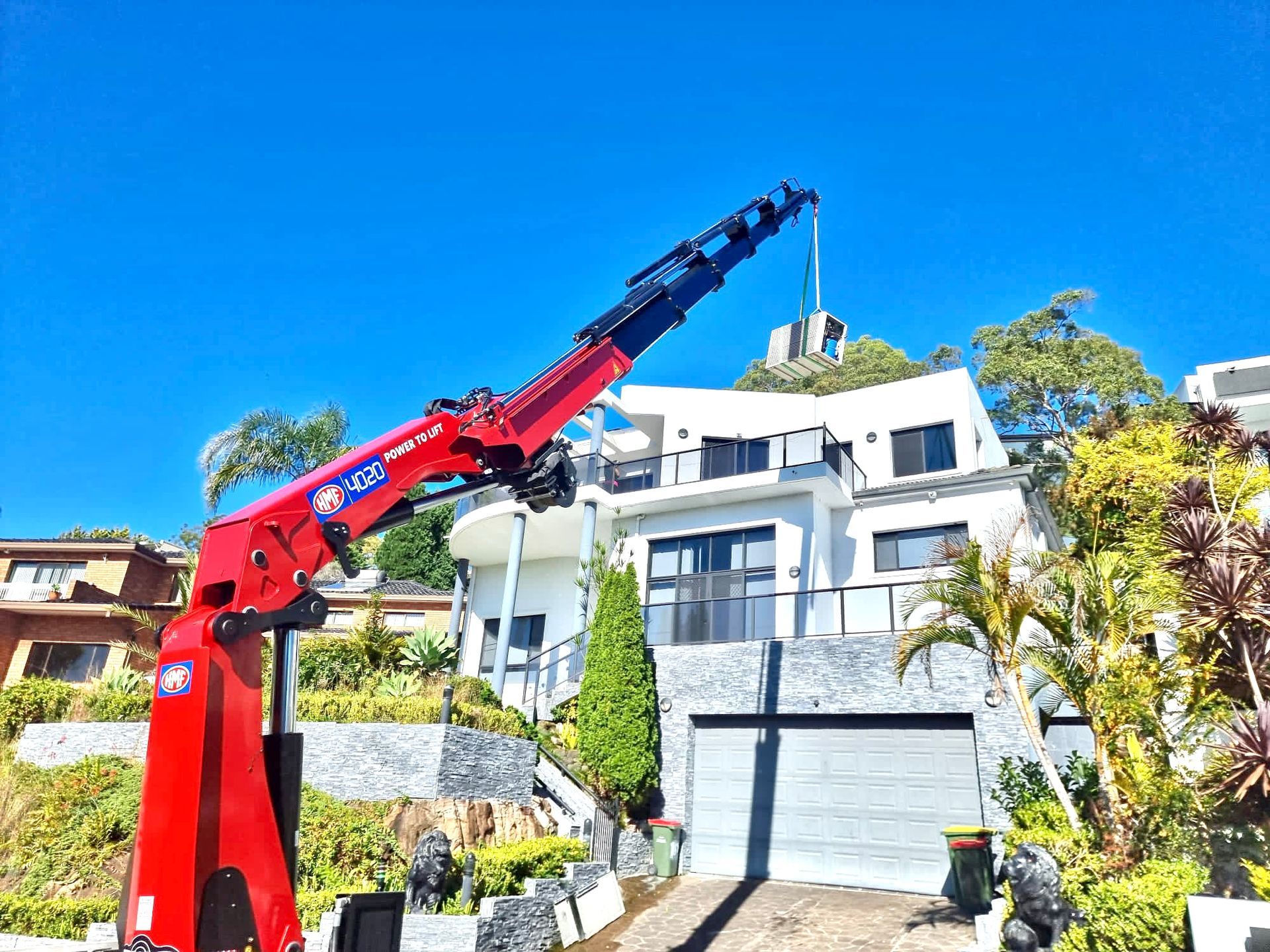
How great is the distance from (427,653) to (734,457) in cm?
839

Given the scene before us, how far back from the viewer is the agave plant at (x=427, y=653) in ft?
56.9

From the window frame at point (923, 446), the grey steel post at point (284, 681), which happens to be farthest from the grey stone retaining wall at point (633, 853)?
the window frame at point (923, 446)

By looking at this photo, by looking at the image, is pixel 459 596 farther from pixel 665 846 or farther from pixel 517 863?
pixel 517 863

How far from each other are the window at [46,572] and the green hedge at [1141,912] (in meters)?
32.8

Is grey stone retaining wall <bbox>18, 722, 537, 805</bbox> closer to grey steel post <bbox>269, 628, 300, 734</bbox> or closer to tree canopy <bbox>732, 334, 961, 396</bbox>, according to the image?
grey steel post <bbox>269, 628, 300, 734</bbox>

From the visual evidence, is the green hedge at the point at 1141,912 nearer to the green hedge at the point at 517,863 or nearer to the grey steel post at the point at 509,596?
the green hedge at the point at 517,863

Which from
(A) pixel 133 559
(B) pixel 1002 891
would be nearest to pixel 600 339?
(B) pixel 1002 891

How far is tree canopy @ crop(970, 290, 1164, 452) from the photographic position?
108ft

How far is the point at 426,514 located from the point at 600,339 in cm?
3378

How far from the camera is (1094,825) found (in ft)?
32.5

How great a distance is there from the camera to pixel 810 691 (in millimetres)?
15898

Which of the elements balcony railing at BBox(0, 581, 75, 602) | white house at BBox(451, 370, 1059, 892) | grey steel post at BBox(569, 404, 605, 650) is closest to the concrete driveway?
white house at BBox(451, 370, 1059, 892)

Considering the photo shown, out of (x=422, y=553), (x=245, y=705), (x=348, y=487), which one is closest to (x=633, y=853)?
(x=348, y=487)

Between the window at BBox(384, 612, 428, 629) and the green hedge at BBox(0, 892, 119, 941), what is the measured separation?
22586mm
